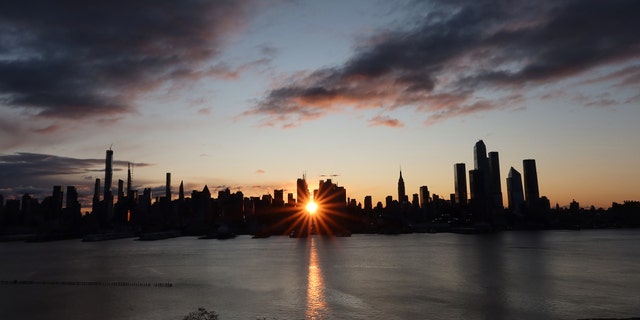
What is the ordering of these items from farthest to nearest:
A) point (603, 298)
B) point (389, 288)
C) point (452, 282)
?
point (452, 282) → point (389, 288) → point (603, 298)

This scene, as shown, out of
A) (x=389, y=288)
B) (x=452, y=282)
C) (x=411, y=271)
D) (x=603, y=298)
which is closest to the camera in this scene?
(x=603, y=298)

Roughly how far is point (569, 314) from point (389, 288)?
38.8 meters

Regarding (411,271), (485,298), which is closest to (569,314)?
(485,298)

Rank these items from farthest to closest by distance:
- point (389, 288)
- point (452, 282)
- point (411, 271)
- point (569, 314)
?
point (411, 271) < point (452, 282) < point (389, 288) < point (569, 314)

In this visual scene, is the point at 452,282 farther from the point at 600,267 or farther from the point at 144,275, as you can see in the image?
the point at 144,275

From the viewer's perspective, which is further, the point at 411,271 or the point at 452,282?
the point at 411,271

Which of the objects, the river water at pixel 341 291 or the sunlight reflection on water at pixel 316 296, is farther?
the river water at pixel 341 291

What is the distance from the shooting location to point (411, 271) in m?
132

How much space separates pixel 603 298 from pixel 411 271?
56677 mm

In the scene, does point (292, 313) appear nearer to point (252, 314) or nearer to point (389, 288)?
point (252, 314)

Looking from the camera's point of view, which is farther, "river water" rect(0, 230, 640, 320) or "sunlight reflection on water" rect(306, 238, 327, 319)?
"river water" rect(0, 230, 640, 320)

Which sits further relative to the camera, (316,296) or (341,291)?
(341,291)

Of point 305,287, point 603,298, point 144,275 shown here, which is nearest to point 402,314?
point 305,287

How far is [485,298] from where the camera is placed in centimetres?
8488
